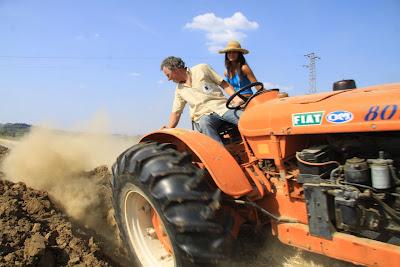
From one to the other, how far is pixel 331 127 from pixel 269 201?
2.93 feet

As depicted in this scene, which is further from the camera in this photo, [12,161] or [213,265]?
[12,161]

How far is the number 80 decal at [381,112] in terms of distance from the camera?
2.63 metres

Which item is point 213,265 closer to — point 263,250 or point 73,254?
point 263,250

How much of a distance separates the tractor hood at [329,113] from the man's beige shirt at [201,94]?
728mm

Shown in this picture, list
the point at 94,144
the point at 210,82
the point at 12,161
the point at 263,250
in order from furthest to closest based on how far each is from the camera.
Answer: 1. the point at 94,144
2. the point at 12,161
3. the point at 210,82
4. the point at 263,250

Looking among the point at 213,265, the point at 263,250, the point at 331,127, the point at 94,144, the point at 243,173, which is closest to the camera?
the point at 331,127

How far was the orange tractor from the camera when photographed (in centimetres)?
278

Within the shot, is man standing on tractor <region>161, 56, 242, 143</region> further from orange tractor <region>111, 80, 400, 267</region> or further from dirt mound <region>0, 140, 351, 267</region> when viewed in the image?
dirt mound <region>0, 140, 351, 267</region>

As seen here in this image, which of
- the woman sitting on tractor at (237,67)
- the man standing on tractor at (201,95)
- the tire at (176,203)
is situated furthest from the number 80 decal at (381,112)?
the woman sitting on tractor at (237,67)

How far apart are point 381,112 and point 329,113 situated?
1.18 ft

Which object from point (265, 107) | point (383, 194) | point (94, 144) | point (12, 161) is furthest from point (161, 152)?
point (94, 144)

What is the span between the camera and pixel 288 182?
3.37m

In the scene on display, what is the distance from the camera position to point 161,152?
3549 mm

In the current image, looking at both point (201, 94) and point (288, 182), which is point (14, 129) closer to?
point (201, 94)
